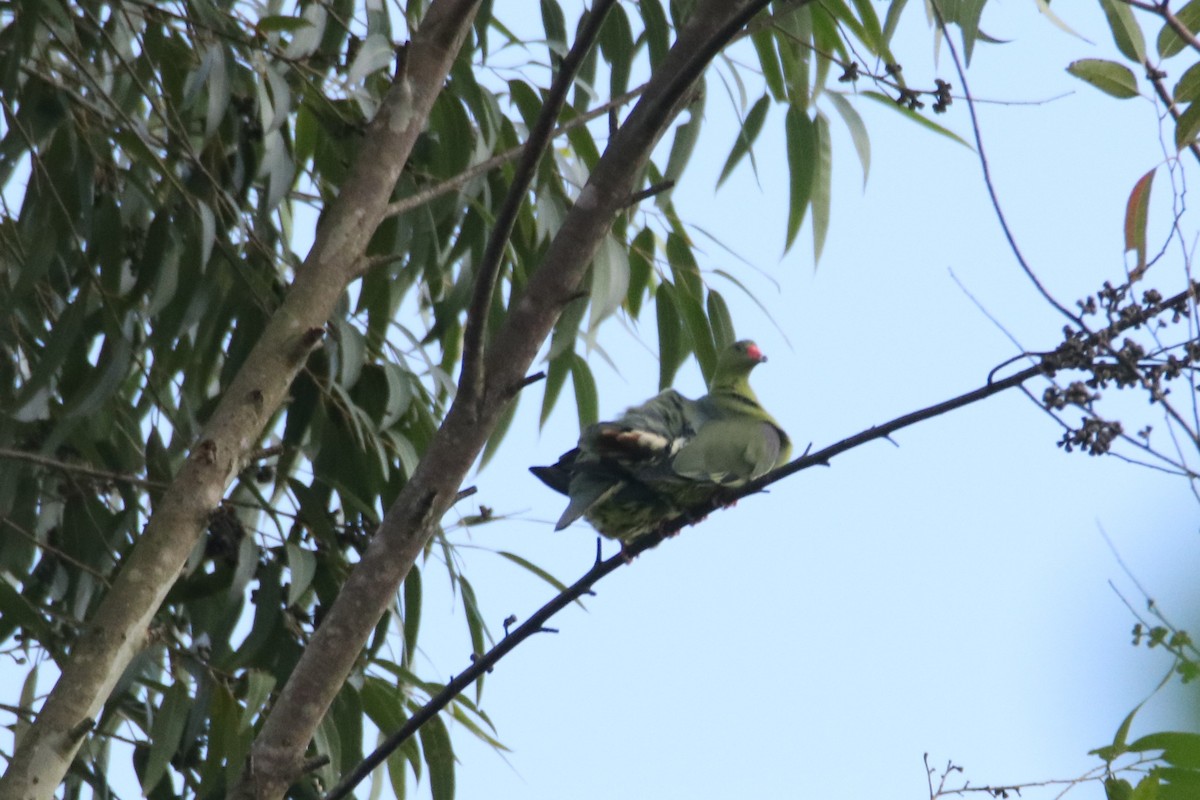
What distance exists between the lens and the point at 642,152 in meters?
2.11

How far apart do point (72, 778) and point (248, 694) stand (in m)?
0.63

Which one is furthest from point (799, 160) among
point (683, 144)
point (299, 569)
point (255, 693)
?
point (255, 693)

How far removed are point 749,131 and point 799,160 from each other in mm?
142

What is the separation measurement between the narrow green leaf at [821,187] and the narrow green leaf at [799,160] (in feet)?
0.12

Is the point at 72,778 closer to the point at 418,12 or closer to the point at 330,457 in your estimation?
the point at 330,457

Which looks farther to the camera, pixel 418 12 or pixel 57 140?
pixel 418 12

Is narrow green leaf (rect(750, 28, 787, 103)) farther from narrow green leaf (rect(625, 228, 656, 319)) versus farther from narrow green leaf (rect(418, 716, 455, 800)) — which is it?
narrow green leaf (rect(418, 716, 455, 800))

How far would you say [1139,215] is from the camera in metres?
2.03

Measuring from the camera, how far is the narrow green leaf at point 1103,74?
195cm

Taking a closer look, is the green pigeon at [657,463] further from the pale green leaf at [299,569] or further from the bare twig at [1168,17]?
the bare twig at [1168,17]

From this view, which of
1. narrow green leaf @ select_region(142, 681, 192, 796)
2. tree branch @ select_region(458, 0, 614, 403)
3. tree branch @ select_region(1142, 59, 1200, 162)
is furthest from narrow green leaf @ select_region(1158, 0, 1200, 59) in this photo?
narrow green leaf @ select_region(142, 681, 192, 796)

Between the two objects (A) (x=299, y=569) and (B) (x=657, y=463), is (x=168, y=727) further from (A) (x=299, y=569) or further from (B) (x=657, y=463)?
(B) (x=657, y=463)

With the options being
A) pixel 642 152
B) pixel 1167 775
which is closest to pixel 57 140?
pixel 642 152

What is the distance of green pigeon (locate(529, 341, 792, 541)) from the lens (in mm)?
2631
